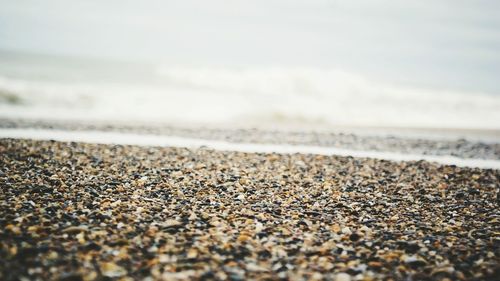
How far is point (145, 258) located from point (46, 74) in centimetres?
3756

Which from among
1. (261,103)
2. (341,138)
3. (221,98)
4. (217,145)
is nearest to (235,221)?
(217,145)

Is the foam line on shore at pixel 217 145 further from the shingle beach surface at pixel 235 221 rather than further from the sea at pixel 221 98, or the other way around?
the sea at pixel 221 98

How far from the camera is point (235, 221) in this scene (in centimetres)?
587

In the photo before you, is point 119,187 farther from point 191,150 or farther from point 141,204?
point 191,150

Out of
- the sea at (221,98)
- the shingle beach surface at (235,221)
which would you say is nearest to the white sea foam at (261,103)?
the sea at (221,98)

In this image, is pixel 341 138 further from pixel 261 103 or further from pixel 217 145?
pixel 261 103

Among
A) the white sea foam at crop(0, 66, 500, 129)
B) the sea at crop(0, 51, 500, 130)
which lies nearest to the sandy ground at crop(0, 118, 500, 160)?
the sea at crop(0, 51, 500, 130)

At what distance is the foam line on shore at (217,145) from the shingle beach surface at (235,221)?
219cm

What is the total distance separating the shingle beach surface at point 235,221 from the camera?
447cm

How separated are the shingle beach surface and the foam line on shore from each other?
7.18 ft

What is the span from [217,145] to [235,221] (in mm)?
7162

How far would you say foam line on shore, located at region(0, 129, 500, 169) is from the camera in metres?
12.0

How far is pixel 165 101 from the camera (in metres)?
28.0

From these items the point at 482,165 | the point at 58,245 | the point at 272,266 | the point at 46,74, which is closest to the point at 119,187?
the point at 58,245
